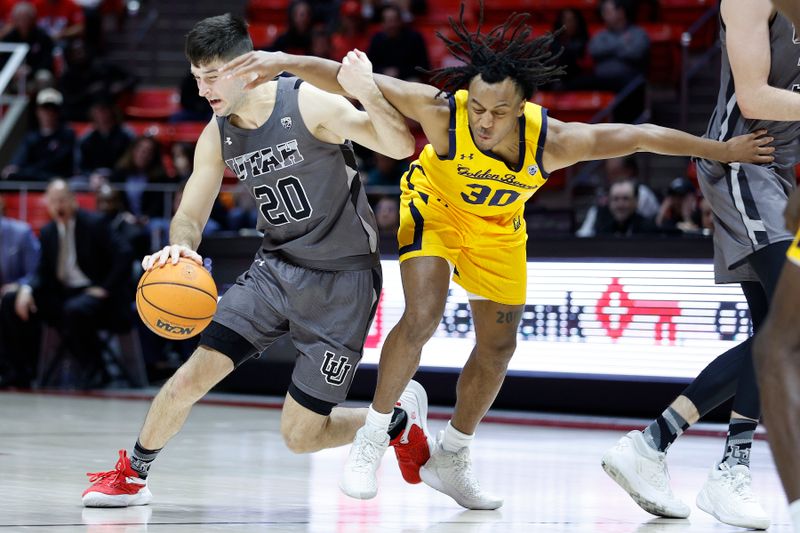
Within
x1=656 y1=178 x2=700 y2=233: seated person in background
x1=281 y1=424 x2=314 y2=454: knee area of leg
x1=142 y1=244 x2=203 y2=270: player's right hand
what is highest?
x1=142 y1=244 x2=203 y2=270: player's right hand

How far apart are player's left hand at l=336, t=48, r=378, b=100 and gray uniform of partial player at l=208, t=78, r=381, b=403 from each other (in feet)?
1.37

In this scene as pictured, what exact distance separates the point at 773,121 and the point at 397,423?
1815mm

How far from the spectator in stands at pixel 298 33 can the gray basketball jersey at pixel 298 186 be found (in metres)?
8.77

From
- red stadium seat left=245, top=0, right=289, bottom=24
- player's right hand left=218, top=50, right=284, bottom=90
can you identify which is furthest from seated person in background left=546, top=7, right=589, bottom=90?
player's right hand left=218, top=50, right=284, bottom=90

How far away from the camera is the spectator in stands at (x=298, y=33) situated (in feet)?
44.0

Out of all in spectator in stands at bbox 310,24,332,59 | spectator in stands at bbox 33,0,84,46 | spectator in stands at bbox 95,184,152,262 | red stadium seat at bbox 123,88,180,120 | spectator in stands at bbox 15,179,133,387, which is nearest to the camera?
spectator in stands at bbox 15,179,133,387

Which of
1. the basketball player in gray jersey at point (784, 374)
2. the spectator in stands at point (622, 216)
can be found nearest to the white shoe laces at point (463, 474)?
the basketball player in gray jersey at point (784, 374)

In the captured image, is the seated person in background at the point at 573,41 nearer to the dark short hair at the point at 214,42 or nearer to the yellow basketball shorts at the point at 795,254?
the dark short hair at the point at 214,42

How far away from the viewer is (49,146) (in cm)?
1304

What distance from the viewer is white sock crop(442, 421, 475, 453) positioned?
487 centimetres

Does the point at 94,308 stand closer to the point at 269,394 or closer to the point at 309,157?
the point at 269,394

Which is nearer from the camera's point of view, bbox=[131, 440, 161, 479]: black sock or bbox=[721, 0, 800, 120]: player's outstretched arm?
bbox=[721, 0, 800, 120]: player's outstretched arm

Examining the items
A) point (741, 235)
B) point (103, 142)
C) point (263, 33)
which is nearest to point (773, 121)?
point (741, 235)

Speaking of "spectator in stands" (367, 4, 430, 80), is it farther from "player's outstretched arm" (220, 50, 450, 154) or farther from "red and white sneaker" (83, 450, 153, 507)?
"red and white sneaker" (83, 450, 153, 507)
